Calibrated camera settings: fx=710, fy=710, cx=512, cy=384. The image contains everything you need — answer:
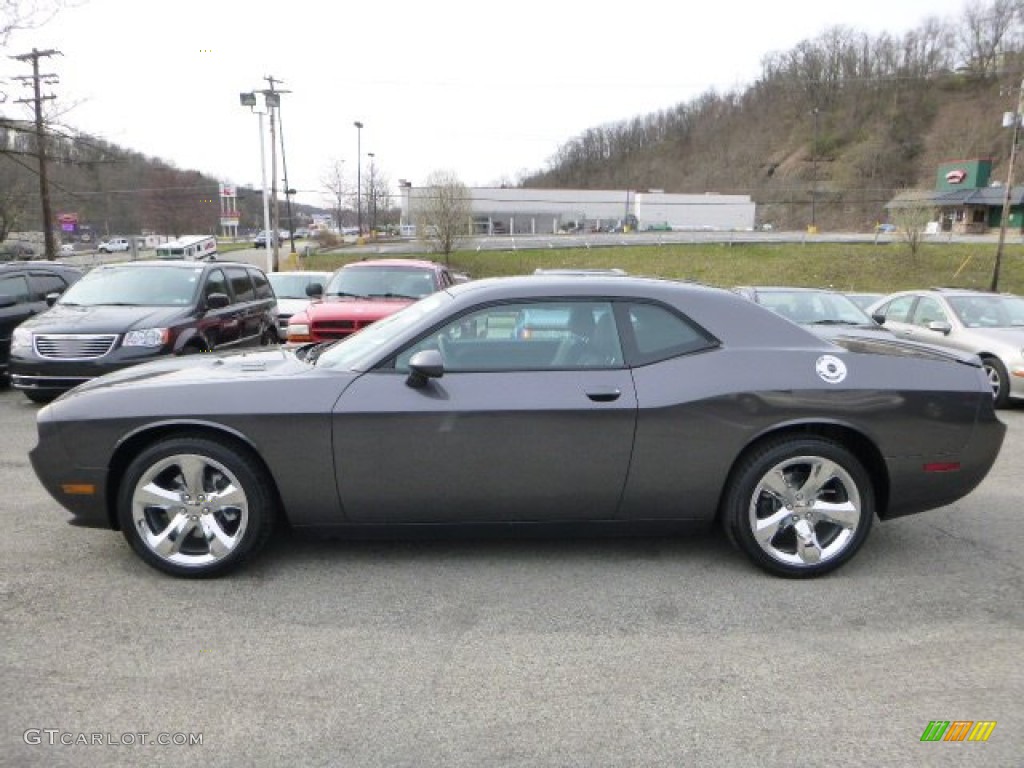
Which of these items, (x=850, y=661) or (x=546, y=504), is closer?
(x=850, y=661)

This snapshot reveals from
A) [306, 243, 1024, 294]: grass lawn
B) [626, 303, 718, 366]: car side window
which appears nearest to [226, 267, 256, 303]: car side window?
[626, 303, 718, 366]: car side window

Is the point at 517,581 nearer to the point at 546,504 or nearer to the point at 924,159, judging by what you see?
the point at 546,504

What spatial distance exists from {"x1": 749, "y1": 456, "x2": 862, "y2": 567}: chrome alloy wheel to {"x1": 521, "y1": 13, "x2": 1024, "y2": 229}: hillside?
336 feet

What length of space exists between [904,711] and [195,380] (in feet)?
11.8

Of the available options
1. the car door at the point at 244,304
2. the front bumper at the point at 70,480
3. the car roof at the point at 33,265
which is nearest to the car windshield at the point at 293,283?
the car roof at the point at 33,265

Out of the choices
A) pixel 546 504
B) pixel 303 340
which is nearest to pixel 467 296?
pixel 546 504

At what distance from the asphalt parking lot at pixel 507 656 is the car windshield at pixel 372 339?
3.58 feet

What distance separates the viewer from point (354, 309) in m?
8.63

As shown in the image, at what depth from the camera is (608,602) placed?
3.51m

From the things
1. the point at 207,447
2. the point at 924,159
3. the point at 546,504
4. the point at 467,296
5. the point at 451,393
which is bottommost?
the point at 546,504

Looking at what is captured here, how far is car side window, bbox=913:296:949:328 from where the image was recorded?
394 inches

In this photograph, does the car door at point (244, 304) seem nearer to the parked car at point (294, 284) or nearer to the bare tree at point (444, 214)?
the parked car at point (294, 284)

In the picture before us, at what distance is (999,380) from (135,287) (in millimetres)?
10724

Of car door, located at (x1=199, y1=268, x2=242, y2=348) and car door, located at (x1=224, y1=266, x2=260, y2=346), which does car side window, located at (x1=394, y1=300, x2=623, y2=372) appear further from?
car door, located at (x1=224, y1=266, x2=260, y2=346)
